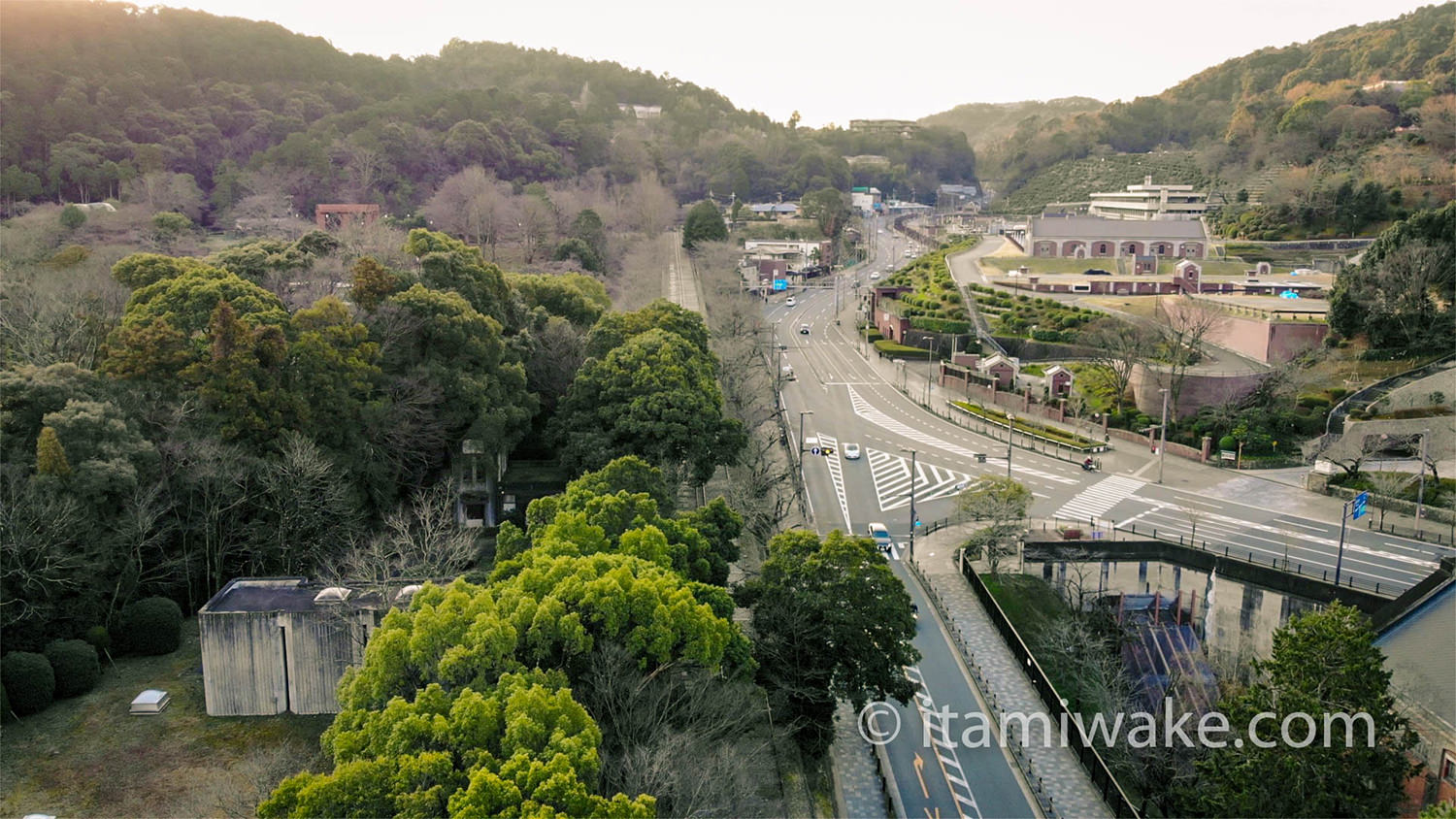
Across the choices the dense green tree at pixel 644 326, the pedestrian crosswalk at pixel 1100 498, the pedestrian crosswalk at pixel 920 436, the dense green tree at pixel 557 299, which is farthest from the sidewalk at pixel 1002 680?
the dense green tree at pixel 557 299

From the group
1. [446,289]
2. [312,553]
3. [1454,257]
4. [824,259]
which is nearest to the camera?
[312,553]

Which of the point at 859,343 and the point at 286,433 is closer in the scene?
the point at 286,433

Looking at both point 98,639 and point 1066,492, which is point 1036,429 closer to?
point 1066,492

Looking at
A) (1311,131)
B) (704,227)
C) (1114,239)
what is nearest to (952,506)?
(1114,239)

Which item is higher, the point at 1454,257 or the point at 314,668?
the point at 1454,257

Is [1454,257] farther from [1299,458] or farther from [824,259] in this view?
[824,259]

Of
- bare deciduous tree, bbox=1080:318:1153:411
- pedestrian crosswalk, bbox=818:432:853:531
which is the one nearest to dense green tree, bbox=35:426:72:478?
pedestrian crosswalk, bbox=818:432:853:531

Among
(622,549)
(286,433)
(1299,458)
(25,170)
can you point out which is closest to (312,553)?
(286,433)

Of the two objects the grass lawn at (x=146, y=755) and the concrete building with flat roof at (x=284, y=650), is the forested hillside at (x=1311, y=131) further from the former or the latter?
the grass lawn at (x=146, y=755)
